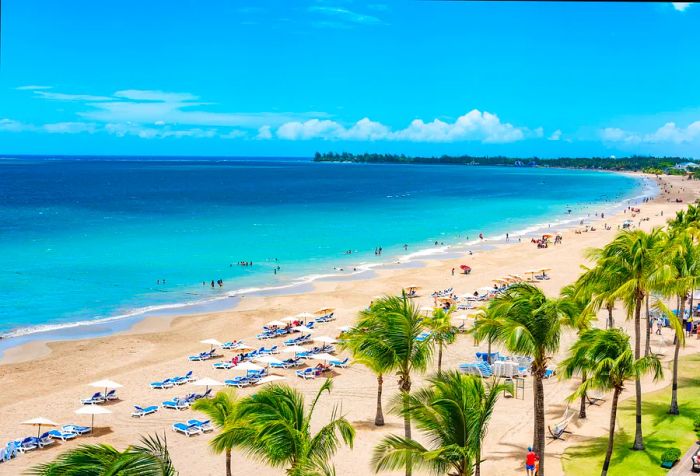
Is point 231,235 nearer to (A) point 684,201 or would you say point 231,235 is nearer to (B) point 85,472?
(B) point 85,472

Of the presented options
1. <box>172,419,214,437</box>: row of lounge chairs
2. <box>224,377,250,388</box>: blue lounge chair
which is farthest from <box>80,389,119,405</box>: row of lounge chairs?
<box>224,377,250,388</box>: blue lounge chair

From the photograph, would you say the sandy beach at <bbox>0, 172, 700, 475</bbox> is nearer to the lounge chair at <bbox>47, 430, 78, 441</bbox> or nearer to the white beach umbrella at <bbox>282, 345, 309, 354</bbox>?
the lounge chair at <bbox>47, 430, 78, 441</bbox>

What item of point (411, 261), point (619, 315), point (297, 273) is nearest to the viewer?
point (619, 315)

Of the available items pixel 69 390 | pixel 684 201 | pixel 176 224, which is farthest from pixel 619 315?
pixel 684 201

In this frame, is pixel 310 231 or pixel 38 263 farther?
pixel 310 231

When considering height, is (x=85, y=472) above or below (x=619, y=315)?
above

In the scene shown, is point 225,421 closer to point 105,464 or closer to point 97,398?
point 105,464

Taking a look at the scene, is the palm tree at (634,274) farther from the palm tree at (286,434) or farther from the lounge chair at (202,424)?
the lounge chair at (202,424)

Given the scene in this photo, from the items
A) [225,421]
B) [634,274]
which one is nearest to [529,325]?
[634,274]
